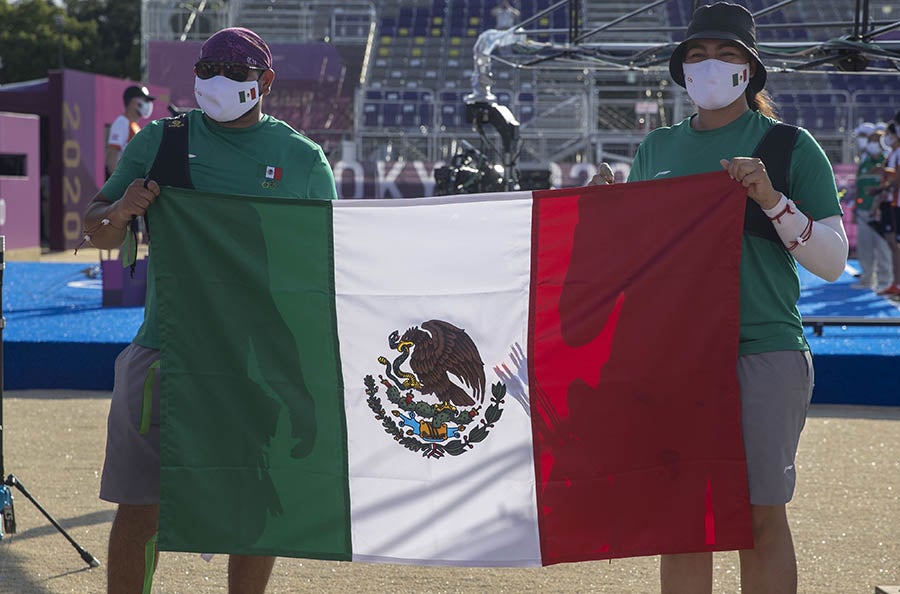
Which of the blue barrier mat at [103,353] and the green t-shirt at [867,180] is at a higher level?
the green t-shirt at [867,180]

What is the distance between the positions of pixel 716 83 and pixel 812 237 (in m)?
0.49

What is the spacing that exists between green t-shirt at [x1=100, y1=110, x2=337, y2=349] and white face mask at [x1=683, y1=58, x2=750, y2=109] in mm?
1143

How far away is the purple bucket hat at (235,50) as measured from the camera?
11.5 feet

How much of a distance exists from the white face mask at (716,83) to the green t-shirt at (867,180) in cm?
1155

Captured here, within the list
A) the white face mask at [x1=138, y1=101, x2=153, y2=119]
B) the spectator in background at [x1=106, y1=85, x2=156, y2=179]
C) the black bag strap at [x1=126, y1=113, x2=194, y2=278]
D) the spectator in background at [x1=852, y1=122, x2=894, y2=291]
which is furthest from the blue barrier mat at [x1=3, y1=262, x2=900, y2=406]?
the black bag strap at [x1=126, y1=113, x2=194, y2=278]

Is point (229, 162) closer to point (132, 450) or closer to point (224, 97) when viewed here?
point (224, 97)

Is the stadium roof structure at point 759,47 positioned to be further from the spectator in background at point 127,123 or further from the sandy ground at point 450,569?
the spectator in background at point 127,123

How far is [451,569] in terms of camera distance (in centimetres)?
474

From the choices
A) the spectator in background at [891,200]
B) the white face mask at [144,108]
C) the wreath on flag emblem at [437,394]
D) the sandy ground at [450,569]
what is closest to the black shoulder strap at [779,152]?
the wreath on flag emblem at [437,394]

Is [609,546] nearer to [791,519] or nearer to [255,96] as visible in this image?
[255,96]

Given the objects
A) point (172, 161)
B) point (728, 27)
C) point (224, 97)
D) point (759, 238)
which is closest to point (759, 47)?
point (728, 27)

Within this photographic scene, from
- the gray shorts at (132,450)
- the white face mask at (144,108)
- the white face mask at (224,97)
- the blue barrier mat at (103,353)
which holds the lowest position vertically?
the blue barrier mat at (103,353)

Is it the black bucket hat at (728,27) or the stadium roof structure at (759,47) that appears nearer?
the black bucket hat at (728,27)

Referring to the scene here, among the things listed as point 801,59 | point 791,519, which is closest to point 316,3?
point 801,59
